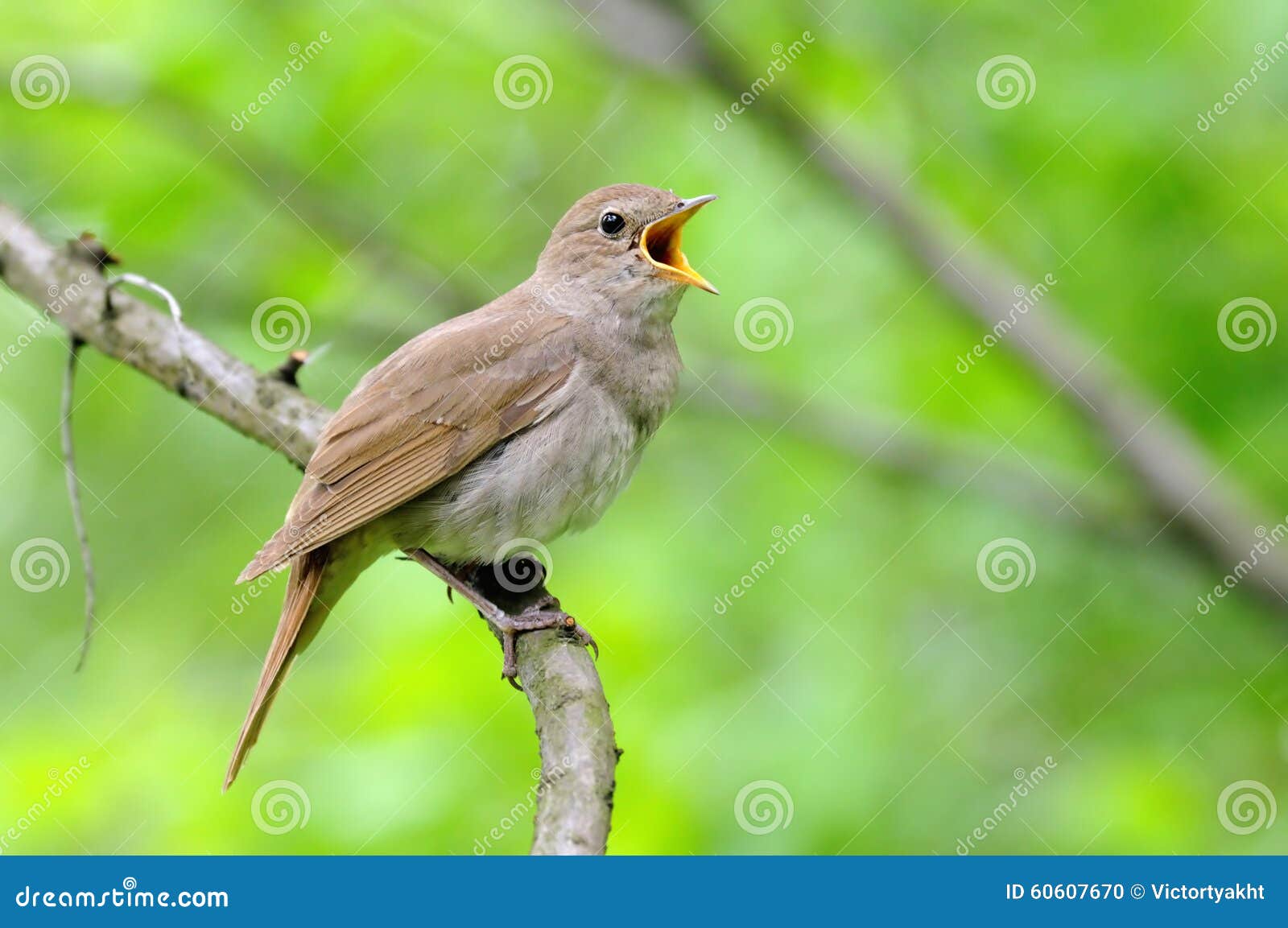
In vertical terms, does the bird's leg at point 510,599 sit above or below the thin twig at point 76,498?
above

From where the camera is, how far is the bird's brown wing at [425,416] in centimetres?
506

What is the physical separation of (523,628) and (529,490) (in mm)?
713

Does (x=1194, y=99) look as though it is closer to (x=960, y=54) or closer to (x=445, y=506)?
(x=960, y=54)

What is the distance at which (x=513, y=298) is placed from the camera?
588cm

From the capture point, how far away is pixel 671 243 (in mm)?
5750

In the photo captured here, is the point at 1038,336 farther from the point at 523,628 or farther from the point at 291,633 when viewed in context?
the point at 291,633

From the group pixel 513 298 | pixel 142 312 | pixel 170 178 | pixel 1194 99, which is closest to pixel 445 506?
pixel 513 298

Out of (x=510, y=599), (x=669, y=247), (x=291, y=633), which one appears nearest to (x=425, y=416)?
(x=510, y=599)

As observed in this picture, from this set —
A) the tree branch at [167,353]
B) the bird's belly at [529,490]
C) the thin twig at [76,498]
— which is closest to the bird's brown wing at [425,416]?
the bird's belly at [529,490]

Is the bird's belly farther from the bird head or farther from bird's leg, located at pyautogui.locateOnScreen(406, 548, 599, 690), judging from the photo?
the bird head

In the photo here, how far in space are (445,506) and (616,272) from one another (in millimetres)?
1290

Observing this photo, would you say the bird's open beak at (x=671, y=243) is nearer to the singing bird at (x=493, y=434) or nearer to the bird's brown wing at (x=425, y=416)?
the singing bird at (x=493, y=434)

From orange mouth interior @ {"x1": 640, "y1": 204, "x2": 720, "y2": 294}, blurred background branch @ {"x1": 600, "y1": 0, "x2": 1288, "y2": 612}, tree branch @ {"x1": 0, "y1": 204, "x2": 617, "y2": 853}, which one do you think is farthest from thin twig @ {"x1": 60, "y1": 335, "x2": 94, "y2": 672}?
blurred background branch @ {"x1": 600, "y1": 0, "x2": 1288, "y2": 612}

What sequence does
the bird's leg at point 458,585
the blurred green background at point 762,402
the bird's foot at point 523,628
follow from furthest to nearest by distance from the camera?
the blurred green background at point 762,402
the bird's leg at point 458,585
the bird's foot at point 523,628
